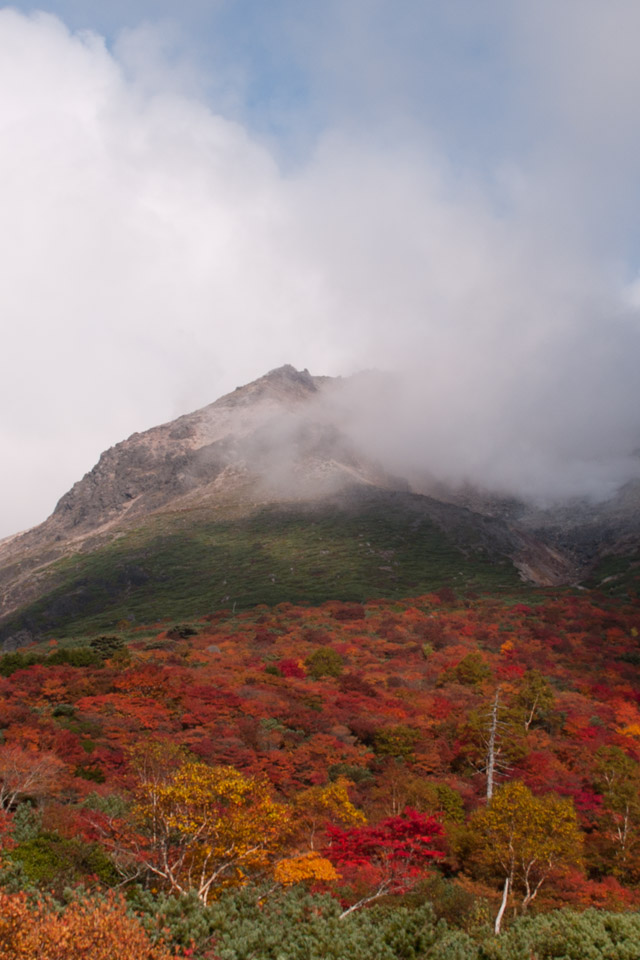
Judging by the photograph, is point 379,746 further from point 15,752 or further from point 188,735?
point 15,752

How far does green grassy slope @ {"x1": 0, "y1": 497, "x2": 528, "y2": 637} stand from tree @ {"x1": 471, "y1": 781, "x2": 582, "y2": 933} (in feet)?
288

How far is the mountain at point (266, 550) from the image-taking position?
128750mm

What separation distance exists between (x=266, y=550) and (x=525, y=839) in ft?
387

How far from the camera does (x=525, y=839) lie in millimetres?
29750

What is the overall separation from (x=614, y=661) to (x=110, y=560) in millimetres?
114952

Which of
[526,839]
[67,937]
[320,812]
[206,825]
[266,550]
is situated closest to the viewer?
[67,937]

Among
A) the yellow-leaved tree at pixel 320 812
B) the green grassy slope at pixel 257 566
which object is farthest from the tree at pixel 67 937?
the green grassy slope at pixel 257 566

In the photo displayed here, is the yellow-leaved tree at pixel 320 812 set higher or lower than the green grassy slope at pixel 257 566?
lower

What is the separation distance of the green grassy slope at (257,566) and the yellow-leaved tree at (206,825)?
92252 millimetres

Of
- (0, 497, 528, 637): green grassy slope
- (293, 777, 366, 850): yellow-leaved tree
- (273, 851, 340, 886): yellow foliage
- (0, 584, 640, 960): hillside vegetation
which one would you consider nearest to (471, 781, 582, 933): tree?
(0, 584, 640, 960): hillside vegetation

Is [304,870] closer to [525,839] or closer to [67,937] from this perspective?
[525,839]

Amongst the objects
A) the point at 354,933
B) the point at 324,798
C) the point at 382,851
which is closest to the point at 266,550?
the point at 324,798

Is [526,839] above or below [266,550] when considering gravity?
below

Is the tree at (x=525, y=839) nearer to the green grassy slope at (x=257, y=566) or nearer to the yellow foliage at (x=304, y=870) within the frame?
the yellow foliage at (x=304, y=870)
